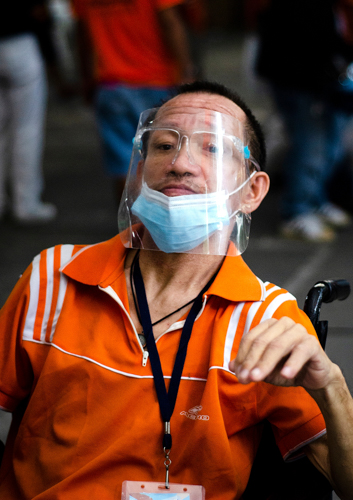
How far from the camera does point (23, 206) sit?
5344 millimetres

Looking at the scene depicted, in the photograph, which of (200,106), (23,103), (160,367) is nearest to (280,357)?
(160,367)

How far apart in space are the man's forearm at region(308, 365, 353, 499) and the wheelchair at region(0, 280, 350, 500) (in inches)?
3.2

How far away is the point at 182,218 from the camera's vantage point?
159cm

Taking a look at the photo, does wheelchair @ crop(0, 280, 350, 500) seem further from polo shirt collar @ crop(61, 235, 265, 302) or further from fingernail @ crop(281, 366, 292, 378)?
fingernail @ crop(281, 366, 292, 378)

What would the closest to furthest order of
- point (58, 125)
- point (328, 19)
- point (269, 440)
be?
1. point (269, 440)
2. point (328, 19)
3. point (58, 125)

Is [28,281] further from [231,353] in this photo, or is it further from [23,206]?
[23,206]

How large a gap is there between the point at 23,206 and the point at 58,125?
4865mm

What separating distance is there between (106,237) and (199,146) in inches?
130

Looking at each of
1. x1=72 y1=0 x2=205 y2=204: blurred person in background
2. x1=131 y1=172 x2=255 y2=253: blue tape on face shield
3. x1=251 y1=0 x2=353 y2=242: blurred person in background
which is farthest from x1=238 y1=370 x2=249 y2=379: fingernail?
x1=251 y1=0 x2=353 y2=242: blurred person in background

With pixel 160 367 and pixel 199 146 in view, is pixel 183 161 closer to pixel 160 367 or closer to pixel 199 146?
pixel 199 146

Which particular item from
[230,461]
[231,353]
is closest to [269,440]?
[230,461]

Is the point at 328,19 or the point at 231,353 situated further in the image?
the point at 328,19

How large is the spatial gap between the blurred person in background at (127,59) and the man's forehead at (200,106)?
2.44 m

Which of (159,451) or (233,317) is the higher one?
(233,317)
